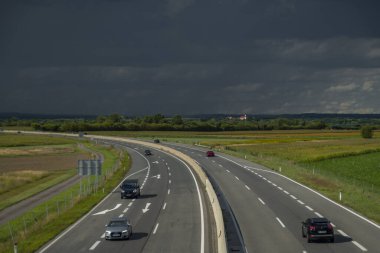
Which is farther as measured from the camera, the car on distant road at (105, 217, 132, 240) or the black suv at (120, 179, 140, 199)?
the black suv at (120, 179, 140, 199)

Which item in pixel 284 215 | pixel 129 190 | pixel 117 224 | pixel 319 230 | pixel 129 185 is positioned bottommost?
pixel 284 215

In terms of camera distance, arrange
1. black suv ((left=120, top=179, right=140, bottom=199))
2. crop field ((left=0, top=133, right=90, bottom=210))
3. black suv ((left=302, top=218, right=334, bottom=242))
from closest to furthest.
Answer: black suv ((left=302, top=218, right=334, bottom=242)) → black suv ((left=120, top=179, right=140, bottom=199)) → crop field ((left=0, top=133, right=90, bottom=210))

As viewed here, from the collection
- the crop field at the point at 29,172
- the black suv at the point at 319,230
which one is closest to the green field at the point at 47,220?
the crop field at the point at 29,172

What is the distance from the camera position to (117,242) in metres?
32.4

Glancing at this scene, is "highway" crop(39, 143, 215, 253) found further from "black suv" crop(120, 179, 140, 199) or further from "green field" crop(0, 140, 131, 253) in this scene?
"green field" crop(0, 140, 131, 253)

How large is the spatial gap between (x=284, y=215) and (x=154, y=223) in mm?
9834

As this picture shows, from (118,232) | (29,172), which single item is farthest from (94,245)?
(29,172)

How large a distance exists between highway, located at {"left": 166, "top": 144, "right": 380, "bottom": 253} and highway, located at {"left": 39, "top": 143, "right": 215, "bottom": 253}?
9.41 feet

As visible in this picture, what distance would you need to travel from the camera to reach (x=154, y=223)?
38.3 meters

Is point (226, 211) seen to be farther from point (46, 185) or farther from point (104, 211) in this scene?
point (46, 185)

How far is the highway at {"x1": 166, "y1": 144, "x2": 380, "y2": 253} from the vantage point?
98.6 feet

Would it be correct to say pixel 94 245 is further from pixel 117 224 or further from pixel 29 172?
pixel 29 172

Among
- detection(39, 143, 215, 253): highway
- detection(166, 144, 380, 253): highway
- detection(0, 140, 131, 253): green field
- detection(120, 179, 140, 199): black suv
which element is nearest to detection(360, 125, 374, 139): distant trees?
detection(166, 144, 380, 253): highway

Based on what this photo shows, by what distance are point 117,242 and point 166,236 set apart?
3169mm
